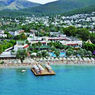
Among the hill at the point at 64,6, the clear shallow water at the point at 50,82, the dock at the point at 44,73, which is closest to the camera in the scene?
the clear shallow water at the point at 50,82

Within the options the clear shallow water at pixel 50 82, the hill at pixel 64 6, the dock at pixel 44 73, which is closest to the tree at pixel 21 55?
the clear shallow water at pixel 50 82

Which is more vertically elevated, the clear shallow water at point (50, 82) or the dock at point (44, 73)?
the dock at point (44, 73)

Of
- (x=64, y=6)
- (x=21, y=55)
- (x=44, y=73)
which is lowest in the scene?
(x=44, y=73)

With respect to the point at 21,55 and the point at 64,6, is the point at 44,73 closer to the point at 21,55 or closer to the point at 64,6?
the point at 21,55

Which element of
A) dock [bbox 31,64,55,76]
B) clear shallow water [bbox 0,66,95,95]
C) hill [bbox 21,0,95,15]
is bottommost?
clear shallow water [bbox 0,66,95,95]

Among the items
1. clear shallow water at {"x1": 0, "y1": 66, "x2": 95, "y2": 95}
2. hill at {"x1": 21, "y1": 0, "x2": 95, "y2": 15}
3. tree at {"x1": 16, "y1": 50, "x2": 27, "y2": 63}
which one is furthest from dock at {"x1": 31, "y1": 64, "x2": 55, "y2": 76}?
hill at {"x1": 21, "y1": 0, "x2": 95, "y2": 15}

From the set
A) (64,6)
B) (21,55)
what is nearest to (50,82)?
(21,55)

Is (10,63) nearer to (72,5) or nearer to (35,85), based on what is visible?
(35,85)

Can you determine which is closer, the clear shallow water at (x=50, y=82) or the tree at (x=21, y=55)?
the clear shallow water at (x=50, y=82)

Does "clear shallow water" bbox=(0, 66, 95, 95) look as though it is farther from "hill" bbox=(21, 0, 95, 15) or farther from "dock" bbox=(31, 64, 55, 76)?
"hill" bbox=(21, 0, 95, 15)

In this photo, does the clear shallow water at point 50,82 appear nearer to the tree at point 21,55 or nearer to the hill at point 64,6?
the tree at point 21,55
